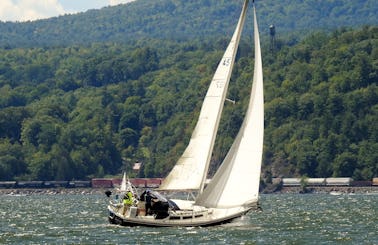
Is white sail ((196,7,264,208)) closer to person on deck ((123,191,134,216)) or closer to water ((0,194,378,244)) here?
water ((0,194,378,244))

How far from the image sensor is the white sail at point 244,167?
76125 millimetres

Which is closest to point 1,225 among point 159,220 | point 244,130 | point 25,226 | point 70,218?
point 25,226

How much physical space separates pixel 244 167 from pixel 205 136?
3.17 m

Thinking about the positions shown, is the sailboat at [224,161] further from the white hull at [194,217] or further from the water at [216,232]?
the water at [216,232]

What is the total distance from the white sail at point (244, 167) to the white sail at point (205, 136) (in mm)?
1111

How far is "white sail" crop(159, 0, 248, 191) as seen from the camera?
7688cm

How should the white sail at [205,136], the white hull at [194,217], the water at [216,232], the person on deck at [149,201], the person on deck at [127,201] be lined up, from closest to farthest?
the water at [216,232]
the white sail at [205,136]
the white hull at [194,217]
the person on deck at [149,201]
the person on deck at [127,201]

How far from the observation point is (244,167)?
76312 millimetres

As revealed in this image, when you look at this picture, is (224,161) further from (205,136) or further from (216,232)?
(216,232)

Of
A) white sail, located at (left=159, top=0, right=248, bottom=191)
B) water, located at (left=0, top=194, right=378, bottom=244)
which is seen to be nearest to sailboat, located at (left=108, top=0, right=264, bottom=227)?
white sail, located at (left=159, top=0, right=248, bottom=191)

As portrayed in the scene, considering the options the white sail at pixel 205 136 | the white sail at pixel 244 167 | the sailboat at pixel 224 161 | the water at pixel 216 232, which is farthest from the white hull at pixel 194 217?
the white sail at pixel 205 136

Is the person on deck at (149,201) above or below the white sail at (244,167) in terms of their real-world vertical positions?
below

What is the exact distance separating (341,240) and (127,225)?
15227 mm

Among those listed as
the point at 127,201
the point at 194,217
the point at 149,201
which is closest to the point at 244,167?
the point at 194,217
